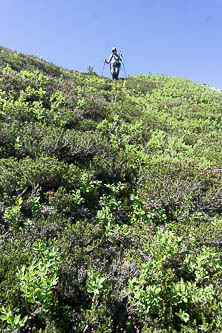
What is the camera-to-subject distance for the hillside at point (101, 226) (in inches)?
120

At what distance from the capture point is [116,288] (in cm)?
346

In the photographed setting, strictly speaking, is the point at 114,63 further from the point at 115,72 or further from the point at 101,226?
the point at 101,226

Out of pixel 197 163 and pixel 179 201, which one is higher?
pixel 197 163

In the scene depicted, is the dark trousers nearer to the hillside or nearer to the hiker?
the hiker

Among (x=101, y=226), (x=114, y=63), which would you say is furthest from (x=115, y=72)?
(x=101, y=226)

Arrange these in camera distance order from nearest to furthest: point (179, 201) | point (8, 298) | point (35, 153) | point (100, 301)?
point (8, 298) → point (100, 301) → point (179, 201) → point (35, 153)

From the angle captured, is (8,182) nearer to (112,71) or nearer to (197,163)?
(197,163)

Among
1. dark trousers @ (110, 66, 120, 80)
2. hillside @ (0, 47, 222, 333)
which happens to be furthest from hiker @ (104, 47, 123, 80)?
hillside @ (0, 47, 222, 333)

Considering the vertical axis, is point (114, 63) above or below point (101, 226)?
above

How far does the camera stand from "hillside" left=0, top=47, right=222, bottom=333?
306 centimetres

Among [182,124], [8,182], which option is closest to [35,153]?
[8,182]

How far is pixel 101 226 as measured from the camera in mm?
4590

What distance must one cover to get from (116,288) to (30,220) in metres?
1.95

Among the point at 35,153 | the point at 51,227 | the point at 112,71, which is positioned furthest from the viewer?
the point at 112,71
